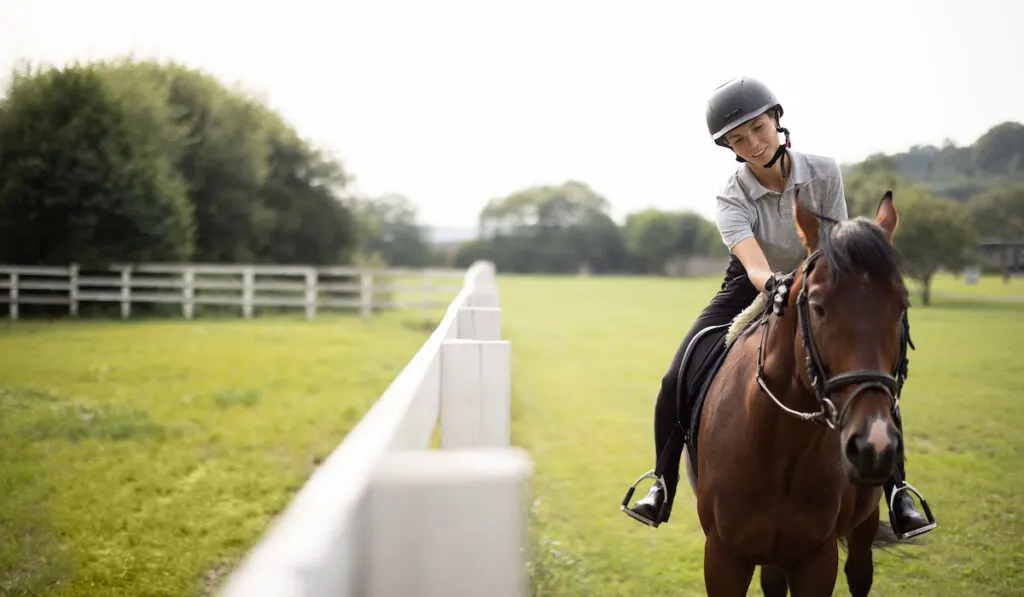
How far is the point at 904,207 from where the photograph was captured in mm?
24531

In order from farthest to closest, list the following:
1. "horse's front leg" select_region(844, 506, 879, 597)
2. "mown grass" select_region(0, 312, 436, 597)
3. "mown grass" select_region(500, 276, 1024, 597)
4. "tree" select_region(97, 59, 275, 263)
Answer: "tree" select_region(97, 59, 275, 263)
"mown grass" select_region(500, 276, 1024, 597)
"mown grass" select_region(0, 312, 436, 597)
"horse's front leg" select_region(844, 506, 879, 597)

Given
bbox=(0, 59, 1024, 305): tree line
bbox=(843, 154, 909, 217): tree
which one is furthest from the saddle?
bbox=(843, 154, 909, 217): tree

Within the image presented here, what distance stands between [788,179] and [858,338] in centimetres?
125

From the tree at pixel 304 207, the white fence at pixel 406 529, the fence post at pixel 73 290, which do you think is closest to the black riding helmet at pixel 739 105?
the white fence at pixel 406 529

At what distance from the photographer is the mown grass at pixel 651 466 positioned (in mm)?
4551

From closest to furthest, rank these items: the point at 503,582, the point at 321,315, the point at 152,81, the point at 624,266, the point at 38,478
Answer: the point at 503,582, the point at 38,478, the point at 321,315, the point at 152,81, the point at 624,266

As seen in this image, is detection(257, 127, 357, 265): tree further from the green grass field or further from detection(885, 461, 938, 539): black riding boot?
detection(885, 461, 938, 539): black riding boot

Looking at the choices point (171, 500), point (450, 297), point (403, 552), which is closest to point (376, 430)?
point (403, 552)

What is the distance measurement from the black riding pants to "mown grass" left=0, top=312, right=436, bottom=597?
2.39 metres

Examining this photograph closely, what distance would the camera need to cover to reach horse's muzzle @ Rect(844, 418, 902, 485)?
1.98 m

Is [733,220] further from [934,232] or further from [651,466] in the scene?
[934,232]

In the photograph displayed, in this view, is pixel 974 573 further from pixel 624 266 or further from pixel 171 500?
pixel 624 266

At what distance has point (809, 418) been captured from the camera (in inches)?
96.7

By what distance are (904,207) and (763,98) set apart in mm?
24146
